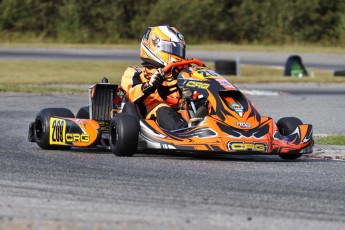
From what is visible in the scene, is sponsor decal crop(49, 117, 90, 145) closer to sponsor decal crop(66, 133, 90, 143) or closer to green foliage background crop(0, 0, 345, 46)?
sponsor decal crop(66, 133, 90, 143)

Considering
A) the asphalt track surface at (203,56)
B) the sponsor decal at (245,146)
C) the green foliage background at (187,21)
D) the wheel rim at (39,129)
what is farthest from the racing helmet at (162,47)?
the green foliage background at (187,21)

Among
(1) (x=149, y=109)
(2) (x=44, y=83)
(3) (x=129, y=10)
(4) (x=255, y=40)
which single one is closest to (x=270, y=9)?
(4) (x=255, y=40)

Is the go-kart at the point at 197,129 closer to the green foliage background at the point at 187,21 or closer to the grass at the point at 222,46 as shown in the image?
the grass at the point at 222,46

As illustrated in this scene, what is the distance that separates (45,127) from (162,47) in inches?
59.4

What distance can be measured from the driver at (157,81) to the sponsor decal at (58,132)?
2.52ft

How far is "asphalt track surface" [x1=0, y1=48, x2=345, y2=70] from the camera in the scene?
36.8 meters

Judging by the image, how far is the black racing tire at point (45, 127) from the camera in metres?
10.6

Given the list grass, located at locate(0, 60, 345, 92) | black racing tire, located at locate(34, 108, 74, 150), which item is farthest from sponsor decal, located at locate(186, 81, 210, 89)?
grass, located at locate(0, 60, 345, 92)

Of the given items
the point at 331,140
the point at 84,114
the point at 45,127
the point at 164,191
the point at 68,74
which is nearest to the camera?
the point at 164,191

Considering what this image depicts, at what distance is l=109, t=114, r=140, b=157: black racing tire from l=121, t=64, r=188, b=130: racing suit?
0.35m

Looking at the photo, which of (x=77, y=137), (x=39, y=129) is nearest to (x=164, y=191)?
(x=77, y=137)

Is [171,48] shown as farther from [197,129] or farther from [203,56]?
[203,56]

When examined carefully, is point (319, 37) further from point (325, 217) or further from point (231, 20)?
point (325, 217)

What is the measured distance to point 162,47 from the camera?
10.7 metres
